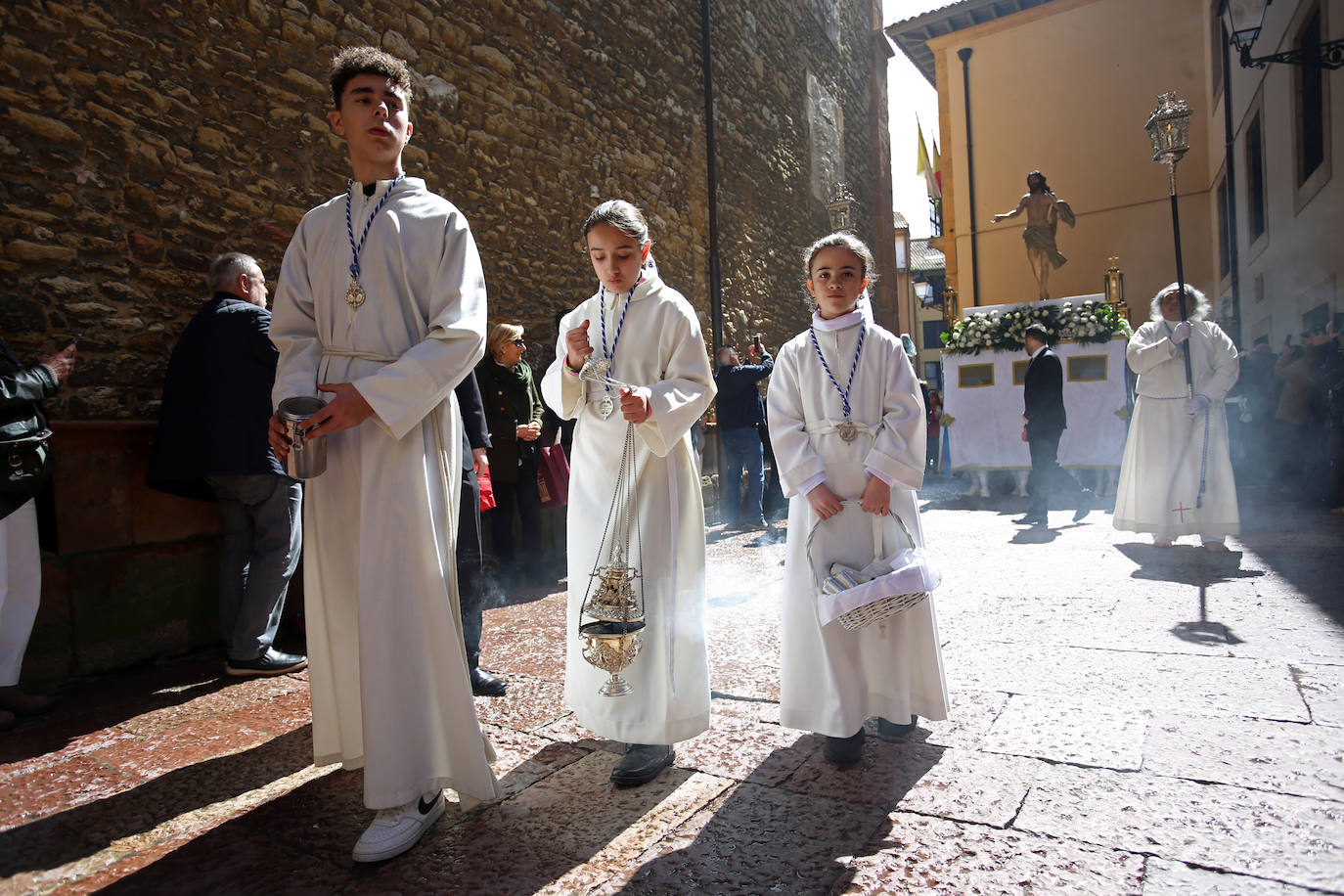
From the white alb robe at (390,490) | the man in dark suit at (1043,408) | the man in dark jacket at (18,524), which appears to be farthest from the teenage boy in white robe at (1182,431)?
the man in dark jacket at (18,524)

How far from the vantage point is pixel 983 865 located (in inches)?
77.2

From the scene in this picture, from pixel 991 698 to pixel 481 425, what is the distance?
2348 millimetres

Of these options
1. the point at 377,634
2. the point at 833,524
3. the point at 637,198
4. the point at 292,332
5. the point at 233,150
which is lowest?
the point at 377,634

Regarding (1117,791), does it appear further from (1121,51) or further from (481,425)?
(1121,51)

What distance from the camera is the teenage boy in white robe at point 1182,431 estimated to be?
6055mm

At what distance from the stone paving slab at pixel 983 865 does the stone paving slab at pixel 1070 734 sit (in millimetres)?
573

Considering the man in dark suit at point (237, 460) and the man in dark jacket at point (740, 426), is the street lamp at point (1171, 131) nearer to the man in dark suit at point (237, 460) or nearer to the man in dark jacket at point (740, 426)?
the man in dark jacket at point (740, 426)

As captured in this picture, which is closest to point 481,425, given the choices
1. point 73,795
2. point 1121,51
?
point 73,795

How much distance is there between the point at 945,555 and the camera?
6.38m

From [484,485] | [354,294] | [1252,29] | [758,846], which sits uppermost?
[1252,29]

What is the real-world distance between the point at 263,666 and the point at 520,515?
7.96 feet

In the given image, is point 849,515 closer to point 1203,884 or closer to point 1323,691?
point 1203,884

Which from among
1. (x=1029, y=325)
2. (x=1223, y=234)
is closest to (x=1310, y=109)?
(x=1029, y=325)

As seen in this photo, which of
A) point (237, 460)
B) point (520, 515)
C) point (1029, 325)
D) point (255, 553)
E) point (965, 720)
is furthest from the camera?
point (1029, 325)
